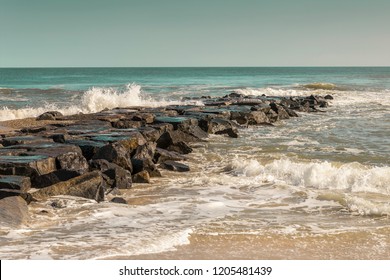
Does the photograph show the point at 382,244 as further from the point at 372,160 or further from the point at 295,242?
the point at 372,160

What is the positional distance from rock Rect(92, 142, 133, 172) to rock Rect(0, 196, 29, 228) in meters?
2.96

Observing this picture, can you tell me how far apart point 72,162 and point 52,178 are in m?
0.92

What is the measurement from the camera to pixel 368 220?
23.4 ft

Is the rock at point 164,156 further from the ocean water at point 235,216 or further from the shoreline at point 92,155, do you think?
the ocean water at point 235,216

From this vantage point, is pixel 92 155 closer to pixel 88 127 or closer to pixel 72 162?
pixel 72 162

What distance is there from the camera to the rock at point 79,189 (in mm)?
8094

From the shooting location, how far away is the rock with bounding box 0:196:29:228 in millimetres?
6557

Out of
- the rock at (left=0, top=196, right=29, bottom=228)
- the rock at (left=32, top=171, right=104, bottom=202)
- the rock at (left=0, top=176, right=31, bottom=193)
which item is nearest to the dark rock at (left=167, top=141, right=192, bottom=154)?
the rock at (left=32, top=171, right=104, bottom=202)

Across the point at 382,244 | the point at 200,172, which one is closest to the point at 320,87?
the point at 200,172

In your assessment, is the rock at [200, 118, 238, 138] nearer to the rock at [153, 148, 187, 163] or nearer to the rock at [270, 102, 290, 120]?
the rock at [153, 148, 187, 163]

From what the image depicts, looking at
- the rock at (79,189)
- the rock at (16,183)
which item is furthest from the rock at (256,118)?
the rock at (16,183)

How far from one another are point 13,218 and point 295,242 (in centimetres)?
370

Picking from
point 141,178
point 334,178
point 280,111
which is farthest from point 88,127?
point 280,111

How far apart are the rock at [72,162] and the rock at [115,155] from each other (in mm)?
540
